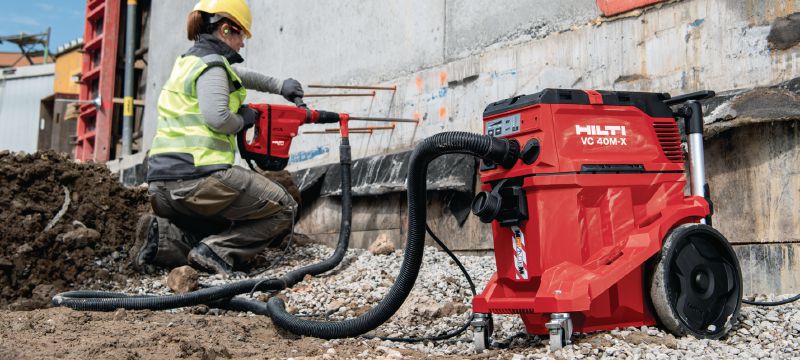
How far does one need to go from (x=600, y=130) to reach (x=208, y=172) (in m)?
2.53

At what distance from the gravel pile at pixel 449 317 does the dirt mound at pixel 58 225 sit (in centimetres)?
40

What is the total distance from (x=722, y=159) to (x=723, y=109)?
0.26 metres

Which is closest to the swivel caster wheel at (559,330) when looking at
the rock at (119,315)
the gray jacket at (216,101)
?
the rock at (119,315)

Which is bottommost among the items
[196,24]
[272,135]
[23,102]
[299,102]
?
[272,135]

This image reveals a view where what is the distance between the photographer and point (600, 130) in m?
2.62

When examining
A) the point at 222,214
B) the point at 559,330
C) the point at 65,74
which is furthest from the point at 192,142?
the point at 65,74

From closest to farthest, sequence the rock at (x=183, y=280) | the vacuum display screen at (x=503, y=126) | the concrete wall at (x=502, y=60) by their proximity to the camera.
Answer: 1. the vacuum display screen at (x=503, y=126)
2. the concrete wall at (x=502, y=60)
3. the rock at (x=183, y=280)

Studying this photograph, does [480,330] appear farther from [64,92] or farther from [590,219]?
[64,92]

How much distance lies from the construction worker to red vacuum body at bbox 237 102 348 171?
0.08m

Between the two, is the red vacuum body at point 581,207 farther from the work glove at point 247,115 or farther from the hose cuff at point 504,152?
the work glove at point 247,115

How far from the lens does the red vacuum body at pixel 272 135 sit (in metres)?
4.62

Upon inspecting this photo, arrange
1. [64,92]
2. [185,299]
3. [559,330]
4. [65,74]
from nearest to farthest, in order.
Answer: [559,330]
[185,299]
[64,92]
[65,74]

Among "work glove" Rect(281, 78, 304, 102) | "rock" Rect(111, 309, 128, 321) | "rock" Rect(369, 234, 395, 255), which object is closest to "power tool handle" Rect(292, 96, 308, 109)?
"work glove" Rect(281, 78, 304, 102)

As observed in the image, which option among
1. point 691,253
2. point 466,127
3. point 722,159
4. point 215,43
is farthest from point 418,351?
point 215,43
